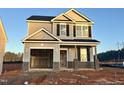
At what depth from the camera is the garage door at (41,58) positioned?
20266mm

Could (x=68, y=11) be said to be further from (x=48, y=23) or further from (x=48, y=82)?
(x=48, y=82)

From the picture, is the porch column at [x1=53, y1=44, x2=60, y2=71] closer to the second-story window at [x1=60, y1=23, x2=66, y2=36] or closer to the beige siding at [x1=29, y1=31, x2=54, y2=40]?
the beige siding at [x1=29, y1=31, x2=54, y2=40]

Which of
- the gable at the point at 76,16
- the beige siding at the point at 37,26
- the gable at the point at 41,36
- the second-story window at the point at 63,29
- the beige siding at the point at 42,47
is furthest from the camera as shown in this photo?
the gable at the point at 76,16

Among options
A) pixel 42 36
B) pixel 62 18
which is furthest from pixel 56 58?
pixel 62 18

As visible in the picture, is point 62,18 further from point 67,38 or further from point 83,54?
point 83,54

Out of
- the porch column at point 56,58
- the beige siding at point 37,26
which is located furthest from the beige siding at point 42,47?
the beige siding at point 37,26

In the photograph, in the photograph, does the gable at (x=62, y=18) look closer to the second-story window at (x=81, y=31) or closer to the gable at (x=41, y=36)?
the second-story window at (x=81, y=31)

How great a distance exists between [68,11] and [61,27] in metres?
1.87

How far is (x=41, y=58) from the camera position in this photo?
2048 centimetres

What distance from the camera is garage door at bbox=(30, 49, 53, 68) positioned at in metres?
20.3

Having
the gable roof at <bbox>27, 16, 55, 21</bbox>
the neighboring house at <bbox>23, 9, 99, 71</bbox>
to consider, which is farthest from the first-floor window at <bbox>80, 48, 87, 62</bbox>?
the gable roof at <bbox>27, 16, 55, 21</bbox>
